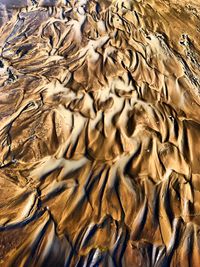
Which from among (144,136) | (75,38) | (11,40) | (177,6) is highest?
(177,6)

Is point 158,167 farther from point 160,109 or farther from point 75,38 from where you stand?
point 75,38

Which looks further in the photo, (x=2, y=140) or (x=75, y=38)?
(x=75, y=38)

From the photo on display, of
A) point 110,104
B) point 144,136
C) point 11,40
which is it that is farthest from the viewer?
point 11,40

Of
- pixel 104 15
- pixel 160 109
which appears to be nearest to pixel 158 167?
pixel 160 109

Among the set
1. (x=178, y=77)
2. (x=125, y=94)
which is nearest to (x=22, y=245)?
(x=125, y=94)

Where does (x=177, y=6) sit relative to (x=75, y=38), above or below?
above

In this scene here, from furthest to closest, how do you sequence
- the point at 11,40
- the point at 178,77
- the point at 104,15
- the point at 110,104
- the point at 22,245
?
the point at 104,15 → the point at 11,40 → the point at 178,77 → the point at 110,104 → the point at 22,245
